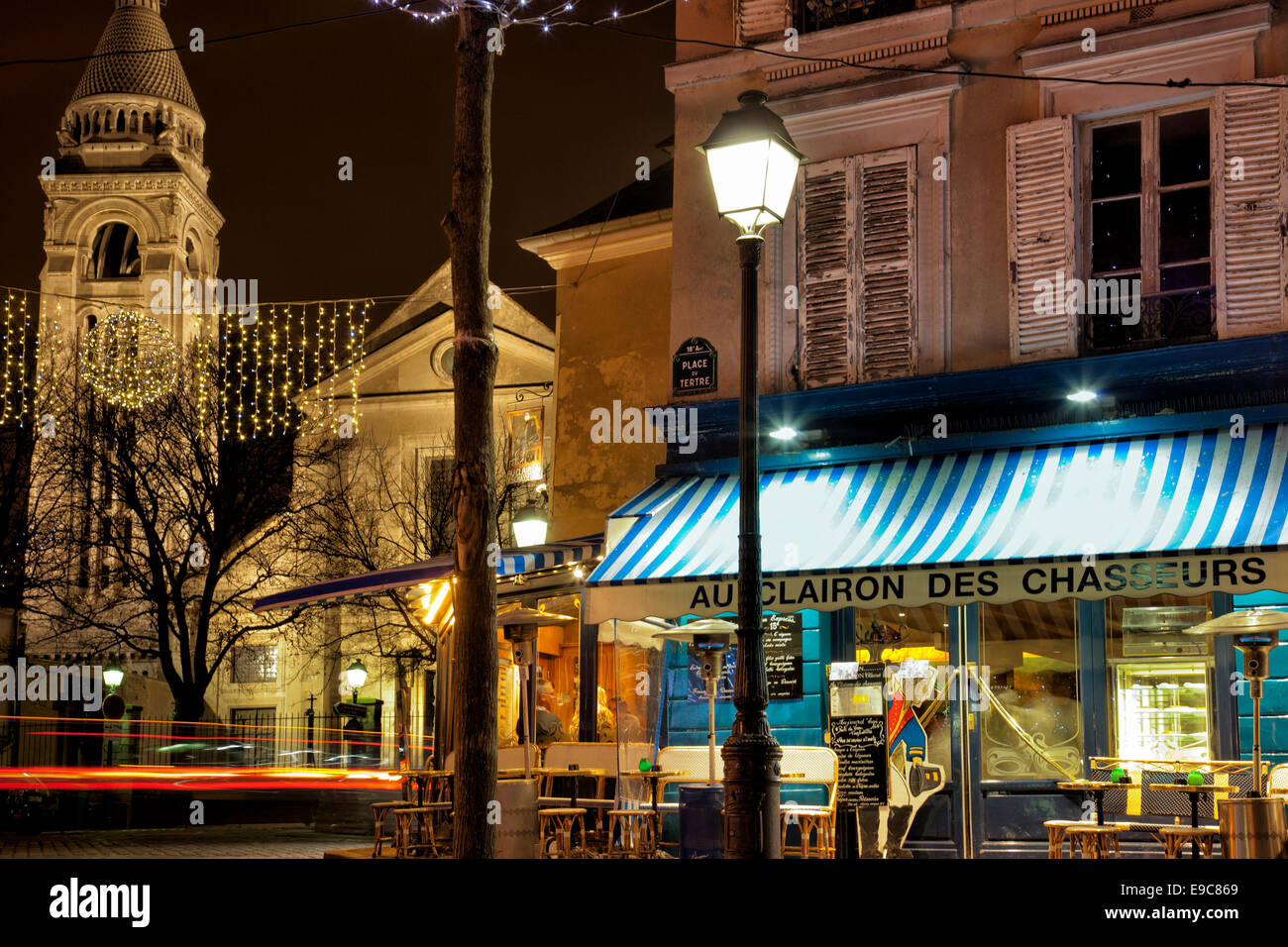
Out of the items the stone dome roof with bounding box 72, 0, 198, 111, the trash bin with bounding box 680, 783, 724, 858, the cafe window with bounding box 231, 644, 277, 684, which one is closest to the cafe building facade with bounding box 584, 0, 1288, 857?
the trash bin with bounding box 680, 783, 724, 858

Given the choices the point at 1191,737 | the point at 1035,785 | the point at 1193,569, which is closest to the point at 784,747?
the point at 1035,785

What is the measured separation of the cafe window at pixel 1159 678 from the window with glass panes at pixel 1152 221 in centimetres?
216

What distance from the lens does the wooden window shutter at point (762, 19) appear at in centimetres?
1371

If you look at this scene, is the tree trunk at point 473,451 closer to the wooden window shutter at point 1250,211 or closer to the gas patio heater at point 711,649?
the gas patio heater at point 711,649

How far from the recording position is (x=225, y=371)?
35.0 metres

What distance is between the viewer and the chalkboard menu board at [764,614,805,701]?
1290 centimetres

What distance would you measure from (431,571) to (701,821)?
4630 mm

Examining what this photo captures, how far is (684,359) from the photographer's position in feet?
45.0

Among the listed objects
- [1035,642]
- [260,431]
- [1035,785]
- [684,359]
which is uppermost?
[260,431]
